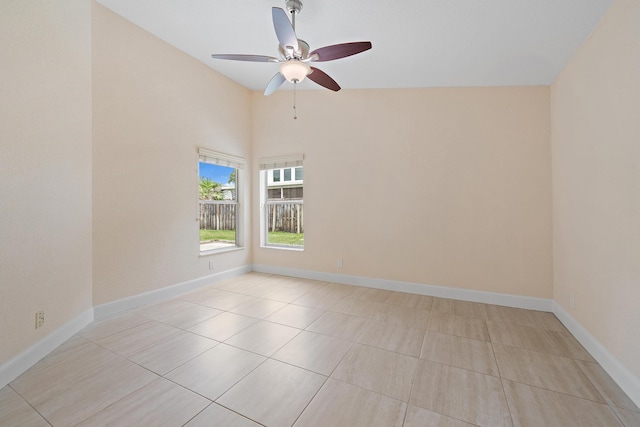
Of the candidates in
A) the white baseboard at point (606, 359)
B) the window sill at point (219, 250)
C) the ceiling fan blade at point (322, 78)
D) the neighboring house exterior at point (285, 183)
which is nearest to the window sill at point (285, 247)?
the window sill at point (219, 250)

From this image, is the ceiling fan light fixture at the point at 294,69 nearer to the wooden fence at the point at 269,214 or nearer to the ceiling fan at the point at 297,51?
the ceiling fan at the point at 297,51

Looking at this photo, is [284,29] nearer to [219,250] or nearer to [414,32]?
[414,32]

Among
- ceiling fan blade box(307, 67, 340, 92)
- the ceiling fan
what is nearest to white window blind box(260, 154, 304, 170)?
ceiling fan blade box(307, 67, 340, 92)

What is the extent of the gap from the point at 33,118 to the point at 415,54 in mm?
3575

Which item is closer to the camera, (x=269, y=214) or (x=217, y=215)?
(x=217, y=215)

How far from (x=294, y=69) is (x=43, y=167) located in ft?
7.34

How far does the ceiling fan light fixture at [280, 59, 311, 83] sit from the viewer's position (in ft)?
7.19

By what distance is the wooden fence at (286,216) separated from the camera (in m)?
4.60

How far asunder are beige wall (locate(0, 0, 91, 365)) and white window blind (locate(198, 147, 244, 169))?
1.39 metres

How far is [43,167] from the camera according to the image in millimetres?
2070

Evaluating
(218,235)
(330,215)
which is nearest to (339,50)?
(330,215)

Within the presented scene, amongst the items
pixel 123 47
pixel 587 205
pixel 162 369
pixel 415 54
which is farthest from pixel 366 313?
pixel 123 47

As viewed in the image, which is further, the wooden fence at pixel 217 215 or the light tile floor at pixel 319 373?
the wooden fence at pixel 217 215

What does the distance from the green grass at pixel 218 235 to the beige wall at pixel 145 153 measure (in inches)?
12.7
